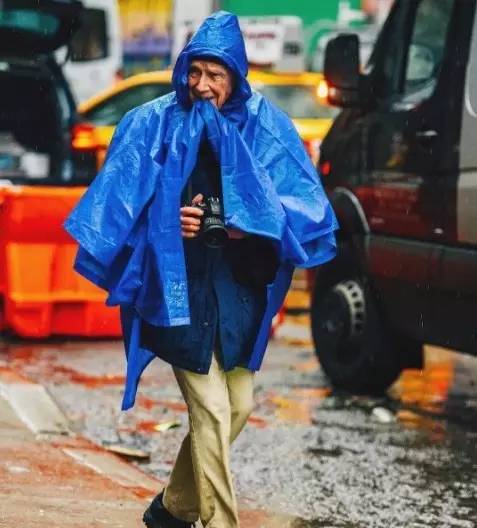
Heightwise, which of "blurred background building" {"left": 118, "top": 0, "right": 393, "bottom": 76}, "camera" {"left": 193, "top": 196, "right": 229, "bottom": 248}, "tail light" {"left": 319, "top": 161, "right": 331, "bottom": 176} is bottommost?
"blurred background building" {"left": 118, "top": 0, "right": 393, "bottom": 76}

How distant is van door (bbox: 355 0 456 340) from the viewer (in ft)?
26.8

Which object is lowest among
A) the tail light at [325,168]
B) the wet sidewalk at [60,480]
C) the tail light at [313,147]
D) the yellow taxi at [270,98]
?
the tail light at [313,147]

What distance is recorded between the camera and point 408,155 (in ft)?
27.7

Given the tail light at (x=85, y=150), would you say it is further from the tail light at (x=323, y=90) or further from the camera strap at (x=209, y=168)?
the camera strap at (x=209, y=168)

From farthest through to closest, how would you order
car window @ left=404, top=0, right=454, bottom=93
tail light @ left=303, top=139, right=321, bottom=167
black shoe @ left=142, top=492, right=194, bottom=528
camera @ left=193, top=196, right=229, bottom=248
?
1. tail light @ left=303, top=139, right=321, bottom=167
2. car window @ left=404, top=0, right=454, bottom=93
3. black shoe @ left=142, top=492, right=194, bottom=528
4. camera @ left=193, top=196, right=229, bottom=248

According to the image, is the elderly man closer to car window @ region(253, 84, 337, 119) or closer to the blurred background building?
car window @ region(253, 84, 337, 119)

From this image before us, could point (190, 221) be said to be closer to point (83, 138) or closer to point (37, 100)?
point (83, 138)

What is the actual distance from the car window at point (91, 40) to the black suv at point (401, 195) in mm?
2388

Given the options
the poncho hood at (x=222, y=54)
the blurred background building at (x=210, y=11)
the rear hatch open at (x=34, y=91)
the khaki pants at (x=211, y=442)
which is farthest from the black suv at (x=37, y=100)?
the blurred background building at (x=210, y=11)

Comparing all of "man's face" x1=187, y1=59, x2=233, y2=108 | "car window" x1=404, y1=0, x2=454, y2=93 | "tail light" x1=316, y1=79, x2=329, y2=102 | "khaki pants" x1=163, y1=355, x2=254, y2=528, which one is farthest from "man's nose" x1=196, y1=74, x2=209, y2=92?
"tail light" x1=316, y1=79, x2=329, y2=102

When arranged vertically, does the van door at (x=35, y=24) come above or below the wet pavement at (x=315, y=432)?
above

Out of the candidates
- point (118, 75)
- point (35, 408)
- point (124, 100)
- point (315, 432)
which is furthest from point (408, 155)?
point (118, 75)

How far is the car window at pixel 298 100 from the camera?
53.5 ft

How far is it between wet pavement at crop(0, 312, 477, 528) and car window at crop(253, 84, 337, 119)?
5.81 meters
